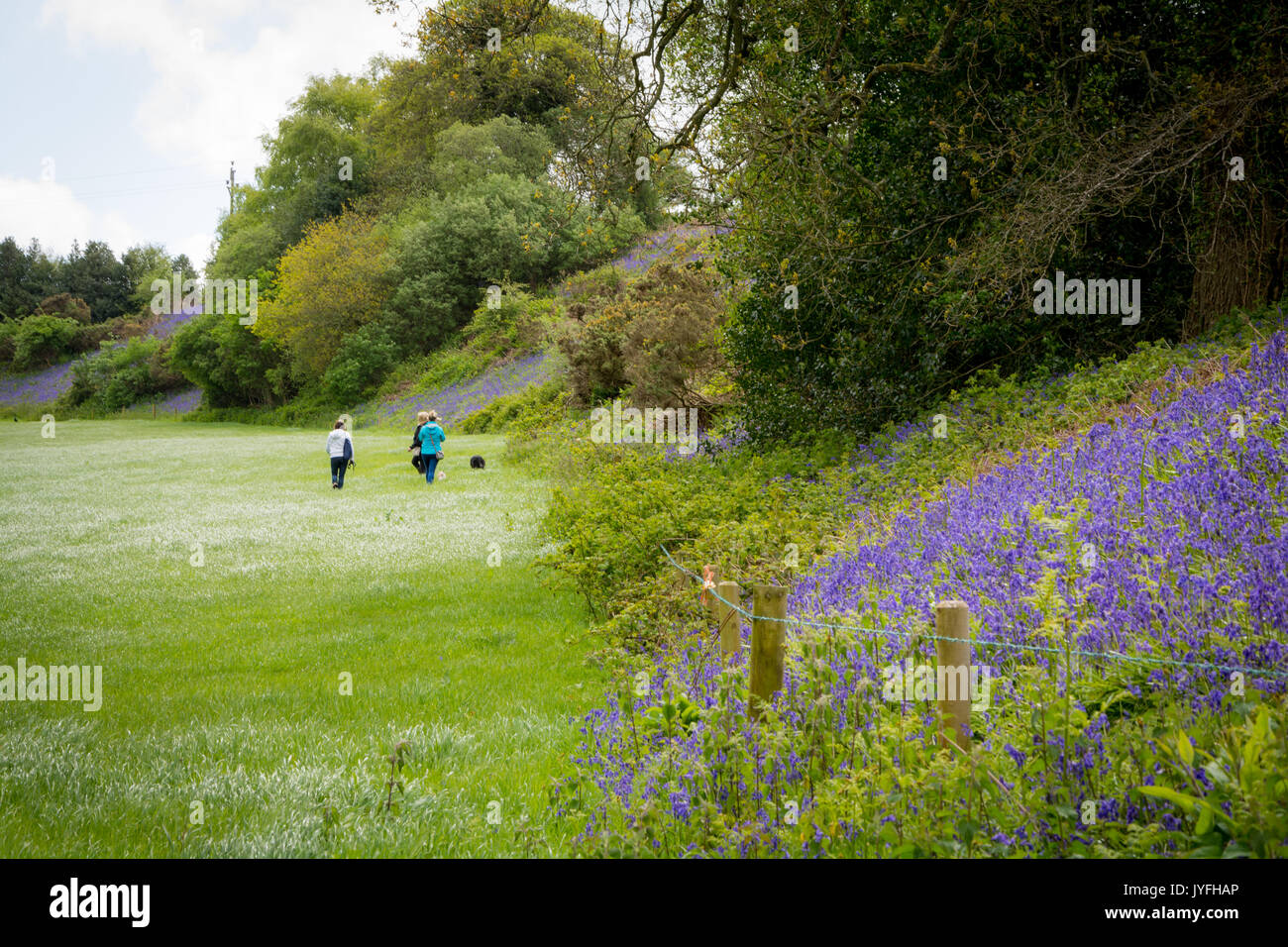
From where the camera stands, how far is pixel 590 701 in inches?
251

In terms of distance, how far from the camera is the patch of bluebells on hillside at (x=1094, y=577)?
3.83 metres

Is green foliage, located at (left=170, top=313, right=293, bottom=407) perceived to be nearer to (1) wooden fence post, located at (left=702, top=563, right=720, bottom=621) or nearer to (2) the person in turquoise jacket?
(2) the person in turquoise jacket

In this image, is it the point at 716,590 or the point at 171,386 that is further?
the point at 171,386

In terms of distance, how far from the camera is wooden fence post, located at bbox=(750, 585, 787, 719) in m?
4.28

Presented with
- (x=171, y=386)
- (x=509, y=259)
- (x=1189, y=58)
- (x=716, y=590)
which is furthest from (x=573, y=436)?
(x=171, y=386)

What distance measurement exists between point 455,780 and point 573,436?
15198mm

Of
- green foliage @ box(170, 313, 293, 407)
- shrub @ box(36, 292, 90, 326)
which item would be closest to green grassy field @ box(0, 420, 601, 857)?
green foliage @ box(170, 313, 293, 407)

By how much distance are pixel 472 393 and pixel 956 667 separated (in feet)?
120

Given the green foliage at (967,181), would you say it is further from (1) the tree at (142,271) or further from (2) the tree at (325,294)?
(1) the tree at (142,271)

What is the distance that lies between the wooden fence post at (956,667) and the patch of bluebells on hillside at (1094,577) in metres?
0.21

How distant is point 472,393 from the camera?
38719 mm

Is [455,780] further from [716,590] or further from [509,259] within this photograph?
[509,259]
